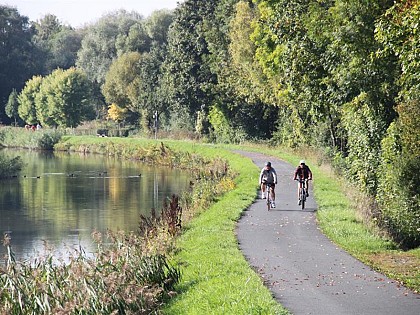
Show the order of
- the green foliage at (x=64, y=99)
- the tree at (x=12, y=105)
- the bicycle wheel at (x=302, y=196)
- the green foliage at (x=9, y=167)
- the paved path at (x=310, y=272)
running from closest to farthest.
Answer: the paved path at (x=310, y=272), the bicycle wheel at (x=302, y=196), the green foliage at (x=9, y=167), the green foliage at (x=64, y=99), the tree at (x=12, y=105)

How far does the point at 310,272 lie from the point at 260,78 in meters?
40.2

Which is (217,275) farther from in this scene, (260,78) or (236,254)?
(260,78)

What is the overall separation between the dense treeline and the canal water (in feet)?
29.2

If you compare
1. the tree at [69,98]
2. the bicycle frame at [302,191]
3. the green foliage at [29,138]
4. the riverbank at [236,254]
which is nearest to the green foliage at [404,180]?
the riverbank at [236,254]

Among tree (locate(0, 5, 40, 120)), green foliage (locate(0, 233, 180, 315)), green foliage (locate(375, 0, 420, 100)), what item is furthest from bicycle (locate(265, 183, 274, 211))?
tree (locate(0, 5, 40, 120))

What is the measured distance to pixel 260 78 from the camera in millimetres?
55906

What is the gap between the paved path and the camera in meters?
13.6

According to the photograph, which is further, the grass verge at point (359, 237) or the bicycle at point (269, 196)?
the bicycle at point (269, 196)

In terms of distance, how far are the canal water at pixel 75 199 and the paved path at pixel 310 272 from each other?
477 cm

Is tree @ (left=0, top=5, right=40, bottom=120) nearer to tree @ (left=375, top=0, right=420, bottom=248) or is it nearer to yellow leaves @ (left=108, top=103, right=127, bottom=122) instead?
yellow leaves @ (left=108, top=103, right=127, bottom=122)

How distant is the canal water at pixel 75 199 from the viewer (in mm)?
27516

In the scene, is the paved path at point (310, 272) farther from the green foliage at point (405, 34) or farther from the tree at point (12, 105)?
the tree at point (12, 105)

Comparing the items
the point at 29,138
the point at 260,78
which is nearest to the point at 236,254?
the point at 260,78

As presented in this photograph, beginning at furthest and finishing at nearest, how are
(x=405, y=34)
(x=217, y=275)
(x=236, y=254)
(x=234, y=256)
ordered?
(x=405, y=34)
(x=236, y=254)
(x=234, y=256)
(x=217, y=275)
